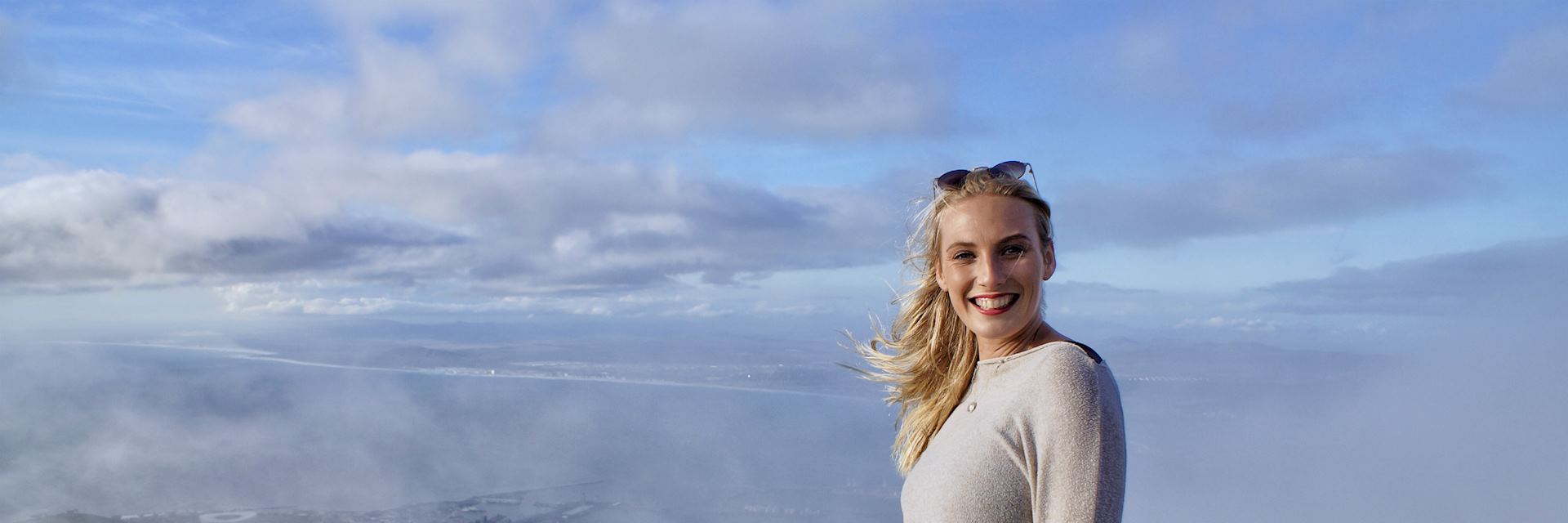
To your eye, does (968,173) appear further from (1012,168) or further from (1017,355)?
(1017,355)

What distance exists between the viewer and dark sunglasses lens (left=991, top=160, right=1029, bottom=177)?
90.5 inches

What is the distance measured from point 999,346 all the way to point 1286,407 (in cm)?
13619

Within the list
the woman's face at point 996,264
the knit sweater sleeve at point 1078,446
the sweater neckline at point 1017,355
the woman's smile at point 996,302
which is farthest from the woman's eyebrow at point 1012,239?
the knit sweater sleeve at point 1078,446

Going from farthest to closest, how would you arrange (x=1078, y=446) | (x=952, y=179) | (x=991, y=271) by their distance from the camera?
(x=952, y=179) → (x=991, y=271) → (x=1078, y=446)

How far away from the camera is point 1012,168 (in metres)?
2.32

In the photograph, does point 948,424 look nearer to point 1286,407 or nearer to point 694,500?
point 694,500

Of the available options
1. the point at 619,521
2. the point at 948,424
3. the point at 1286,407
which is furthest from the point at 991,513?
the point at 1286,407

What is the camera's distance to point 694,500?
84750mm

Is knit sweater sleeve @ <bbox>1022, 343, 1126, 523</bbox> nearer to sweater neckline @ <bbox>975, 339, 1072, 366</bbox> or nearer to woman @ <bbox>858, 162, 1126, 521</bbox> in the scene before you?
woman @ <bbox>858, 162, 1126, 521</bbox>

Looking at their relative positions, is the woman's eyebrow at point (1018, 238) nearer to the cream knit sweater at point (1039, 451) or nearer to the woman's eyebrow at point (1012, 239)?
the woman's eyebrow at point (1012, 239)

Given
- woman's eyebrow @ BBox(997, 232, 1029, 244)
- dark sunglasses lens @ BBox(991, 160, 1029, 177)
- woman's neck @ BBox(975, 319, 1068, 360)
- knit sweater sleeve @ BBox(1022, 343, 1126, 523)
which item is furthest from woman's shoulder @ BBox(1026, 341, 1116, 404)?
dark sunglasses lens @ BBox(991, 160, 1029, 177)

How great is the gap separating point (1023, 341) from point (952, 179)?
419 millimetres

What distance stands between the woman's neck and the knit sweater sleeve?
26 centimetres

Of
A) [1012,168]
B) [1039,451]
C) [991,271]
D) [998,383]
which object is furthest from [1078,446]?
[1012,168]
